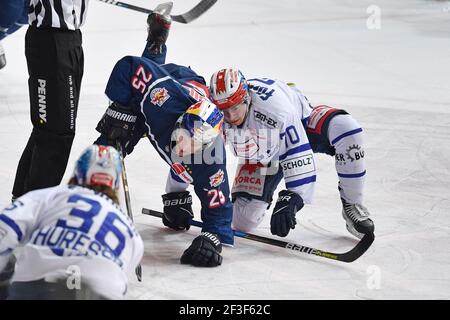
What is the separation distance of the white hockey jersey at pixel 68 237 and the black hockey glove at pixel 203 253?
105cm

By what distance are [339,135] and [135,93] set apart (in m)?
0.87

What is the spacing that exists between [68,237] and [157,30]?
182 centimetres

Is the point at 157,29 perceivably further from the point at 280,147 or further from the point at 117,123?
the point at 280,147

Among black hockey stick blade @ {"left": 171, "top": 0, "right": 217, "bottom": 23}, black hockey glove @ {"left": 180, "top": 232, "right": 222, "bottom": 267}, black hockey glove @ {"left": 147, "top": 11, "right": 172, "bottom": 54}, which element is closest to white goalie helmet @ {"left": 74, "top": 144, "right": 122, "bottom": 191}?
black hockey glove @ {"left": 180, "top": 232, "right": 222, "bottom": 267}

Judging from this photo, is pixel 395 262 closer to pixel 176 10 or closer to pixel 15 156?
pixel 15 156

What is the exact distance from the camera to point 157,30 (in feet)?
13.5

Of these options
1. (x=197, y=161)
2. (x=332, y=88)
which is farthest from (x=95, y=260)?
(x=332, y=88)

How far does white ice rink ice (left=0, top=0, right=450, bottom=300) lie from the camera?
349 cm

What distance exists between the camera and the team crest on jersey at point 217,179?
3.62 metres

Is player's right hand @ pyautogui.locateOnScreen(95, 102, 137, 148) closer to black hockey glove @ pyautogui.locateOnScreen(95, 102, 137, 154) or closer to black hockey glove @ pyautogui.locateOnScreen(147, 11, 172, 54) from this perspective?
black hockey glove @ pyautogui.locateOnScreen(95, 102, 137, 154)

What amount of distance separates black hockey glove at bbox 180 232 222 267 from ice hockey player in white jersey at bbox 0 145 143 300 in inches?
39.5

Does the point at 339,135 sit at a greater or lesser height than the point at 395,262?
greater

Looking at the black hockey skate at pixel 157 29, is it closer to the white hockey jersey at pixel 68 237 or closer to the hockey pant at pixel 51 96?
the hockey pant at pixel 51 96

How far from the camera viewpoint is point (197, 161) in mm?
3609
